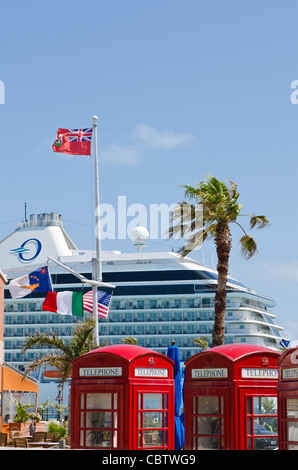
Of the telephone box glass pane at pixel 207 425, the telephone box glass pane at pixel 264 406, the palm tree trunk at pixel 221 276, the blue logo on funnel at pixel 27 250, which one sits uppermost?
the blue logo on funnel at pixel 27 250

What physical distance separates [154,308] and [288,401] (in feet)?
251

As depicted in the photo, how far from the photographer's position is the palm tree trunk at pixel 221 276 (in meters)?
23.4

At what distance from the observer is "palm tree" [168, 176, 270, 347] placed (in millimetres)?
23547

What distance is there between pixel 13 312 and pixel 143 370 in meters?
80.7

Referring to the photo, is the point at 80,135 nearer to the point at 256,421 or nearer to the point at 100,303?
the point at 100,303

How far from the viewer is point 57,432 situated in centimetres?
2655

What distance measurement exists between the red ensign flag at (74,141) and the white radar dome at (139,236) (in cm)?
5940

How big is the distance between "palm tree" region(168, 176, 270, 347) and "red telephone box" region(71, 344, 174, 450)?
28.9 ft

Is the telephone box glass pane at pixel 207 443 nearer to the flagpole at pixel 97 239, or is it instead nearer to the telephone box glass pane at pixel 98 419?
the telephone box glass pane at pixel 98 419

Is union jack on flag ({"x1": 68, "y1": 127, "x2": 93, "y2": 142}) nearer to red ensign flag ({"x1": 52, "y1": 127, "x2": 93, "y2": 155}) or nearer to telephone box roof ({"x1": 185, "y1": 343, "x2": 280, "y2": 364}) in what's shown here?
red ensign flag ({"x1": 52, "y1": 127, "x2": 93, "y2": 155})

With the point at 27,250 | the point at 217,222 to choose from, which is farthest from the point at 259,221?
the point at 27,250

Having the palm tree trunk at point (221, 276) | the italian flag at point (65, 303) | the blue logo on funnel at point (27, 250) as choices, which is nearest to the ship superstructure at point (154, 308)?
the blue logo on funnel at point (27, 250)

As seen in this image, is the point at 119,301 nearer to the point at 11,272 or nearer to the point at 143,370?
the point at 11,272

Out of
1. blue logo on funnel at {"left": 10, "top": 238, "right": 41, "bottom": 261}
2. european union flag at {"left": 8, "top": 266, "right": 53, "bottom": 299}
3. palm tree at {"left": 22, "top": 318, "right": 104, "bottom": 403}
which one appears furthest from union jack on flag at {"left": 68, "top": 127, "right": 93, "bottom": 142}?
blue logo on funnel at {"left": 10, "top": 238, "right": 41, "bottom": 261}
